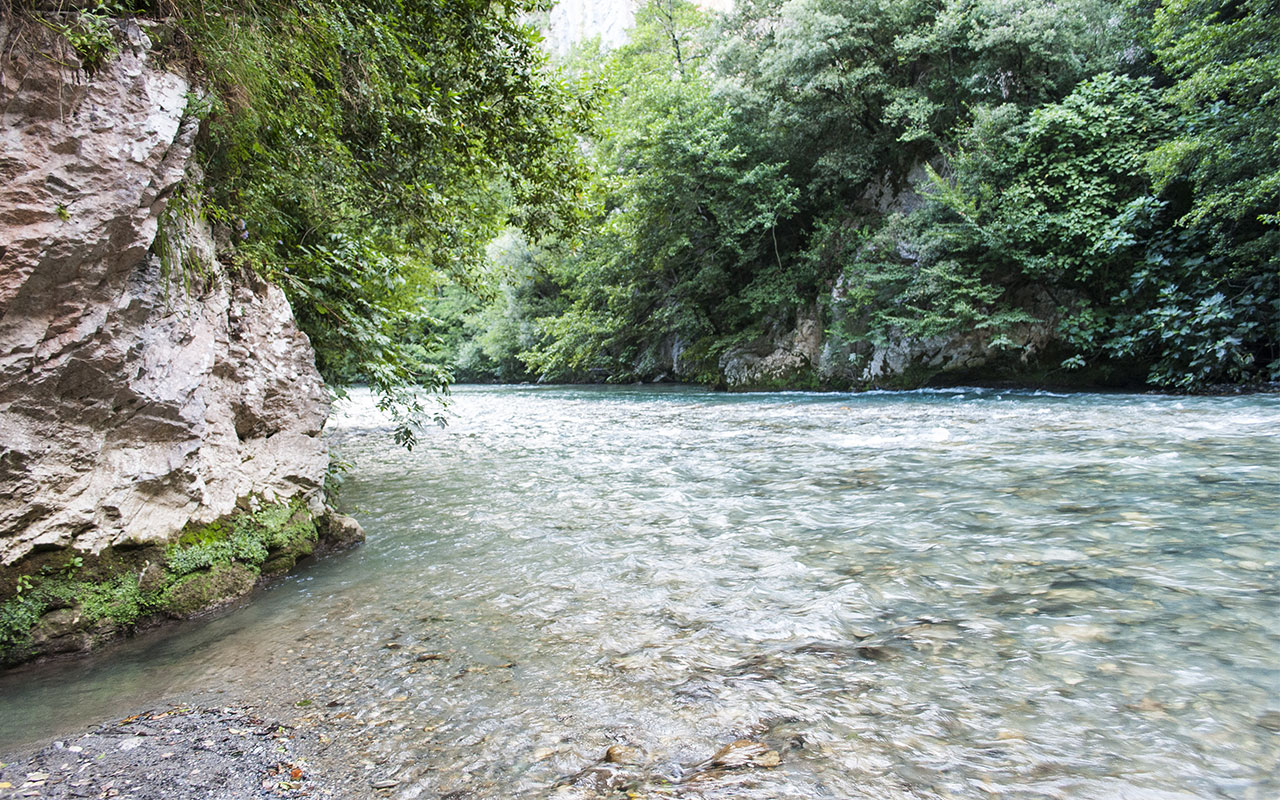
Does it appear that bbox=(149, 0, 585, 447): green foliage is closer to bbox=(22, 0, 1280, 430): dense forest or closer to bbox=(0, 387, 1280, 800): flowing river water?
bbox=(22, 0, 1280, 430): dense forest

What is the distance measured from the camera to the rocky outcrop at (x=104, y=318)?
2678 mm

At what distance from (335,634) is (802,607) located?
246 centimetres

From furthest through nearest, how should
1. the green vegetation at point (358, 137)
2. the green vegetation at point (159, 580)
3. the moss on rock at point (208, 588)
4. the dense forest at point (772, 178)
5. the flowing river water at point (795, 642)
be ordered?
the dense forest at point (772, 178), the green vegetation at point (358, 137), the moss on rock at point (208, 588), the green vegetation at point (159, 580), the flowing river water at point (795, 642)

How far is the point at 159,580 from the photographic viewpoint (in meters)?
3.35

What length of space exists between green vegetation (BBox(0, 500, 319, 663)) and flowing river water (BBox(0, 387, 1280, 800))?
0.58 feet

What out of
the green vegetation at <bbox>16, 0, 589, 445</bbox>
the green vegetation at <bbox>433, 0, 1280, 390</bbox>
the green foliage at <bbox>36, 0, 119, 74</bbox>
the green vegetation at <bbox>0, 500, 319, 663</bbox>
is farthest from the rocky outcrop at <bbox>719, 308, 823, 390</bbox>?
the green foliage at <bbox>36, 0, 119, 74</bbox>

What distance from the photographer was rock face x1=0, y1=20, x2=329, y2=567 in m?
2.68

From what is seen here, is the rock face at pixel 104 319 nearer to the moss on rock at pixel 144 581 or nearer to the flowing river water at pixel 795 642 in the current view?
the moss on rock at pixel 144 581

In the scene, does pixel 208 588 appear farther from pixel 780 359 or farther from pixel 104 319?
pixel 780 359

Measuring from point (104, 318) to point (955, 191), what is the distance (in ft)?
54.4

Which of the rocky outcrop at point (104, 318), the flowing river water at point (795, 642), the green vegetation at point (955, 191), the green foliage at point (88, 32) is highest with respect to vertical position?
the green vegetation at point (955, 191)

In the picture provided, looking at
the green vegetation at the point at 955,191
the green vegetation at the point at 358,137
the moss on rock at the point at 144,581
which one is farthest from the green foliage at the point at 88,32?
the green vegetation at the point at 955,191

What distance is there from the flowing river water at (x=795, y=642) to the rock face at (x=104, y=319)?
775mm

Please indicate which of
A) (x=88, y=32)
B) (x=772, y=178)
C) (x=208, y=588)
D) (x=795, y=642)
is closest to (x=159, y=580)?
(x=208, y=588)
